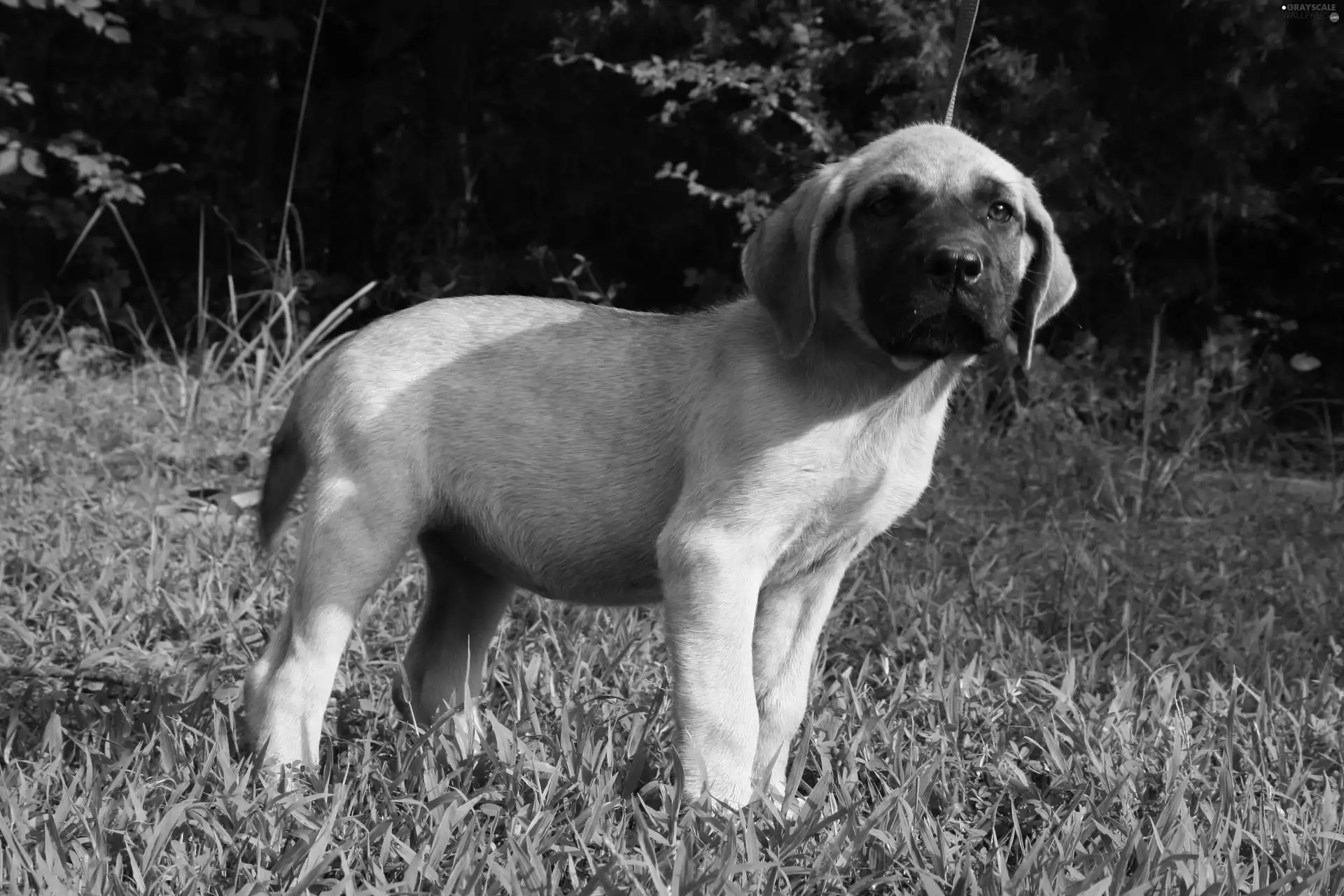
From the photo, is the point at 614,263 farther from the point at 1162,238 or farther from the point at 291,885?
the point at 291,885

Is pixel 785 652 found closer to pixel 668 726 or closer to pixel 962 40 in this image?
Result: pixel 668 726

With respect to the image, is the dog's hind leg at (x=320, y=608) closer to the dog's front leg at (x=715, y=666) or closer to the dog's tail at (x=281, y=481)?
the dog's tail at (x=281, y=481)

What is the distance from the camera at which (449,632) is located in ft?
12.8

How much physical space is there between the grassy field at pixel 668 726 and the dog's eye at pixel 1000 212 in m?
1.35

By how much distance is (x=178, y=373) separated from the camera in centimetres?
758

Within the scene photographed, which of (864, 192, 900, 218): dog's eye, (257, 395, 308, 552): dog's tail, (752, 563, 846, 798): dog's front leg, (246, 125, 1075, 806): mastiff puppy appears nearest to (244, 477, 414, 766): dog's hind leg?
(246, 125, 1075, 806): mastiff puppy

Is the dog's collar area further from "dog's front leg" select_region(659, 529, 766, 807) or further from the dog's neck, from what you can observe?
"dog's front leg" select_region(659, 529, 766, 807)

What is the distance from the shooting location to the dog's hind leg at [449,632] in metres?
3.87

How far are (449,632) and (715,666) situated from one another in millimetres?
1084

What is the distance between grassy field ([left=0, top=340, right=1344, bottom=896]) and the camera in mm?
2889

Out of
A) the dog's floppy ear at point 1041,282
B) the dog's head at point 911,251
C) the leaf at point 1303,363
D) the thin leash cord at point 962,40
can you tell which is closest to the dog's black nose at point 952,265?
the dog's head at point 911,251

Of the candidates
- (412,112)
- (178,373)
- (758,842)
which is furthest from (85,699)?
(412,112)

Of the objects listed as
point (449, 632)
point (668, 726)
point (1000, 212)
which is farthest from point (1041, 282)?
point (449, 632)

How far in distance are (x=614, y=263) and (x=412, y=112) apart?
1.86 meters
